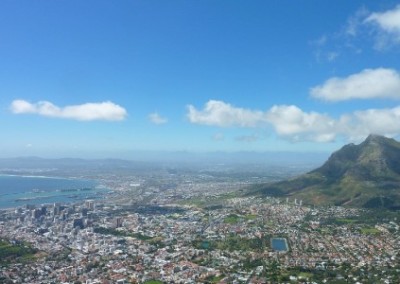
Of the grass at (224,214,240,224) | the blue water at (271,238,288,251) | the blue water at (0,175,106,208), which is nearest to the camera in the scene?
the blue water at (271,238,288,251)

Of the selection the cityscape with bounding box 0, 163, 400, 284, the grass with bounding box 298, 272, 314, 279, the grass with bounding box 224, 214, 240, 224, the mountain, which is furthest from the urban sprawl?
the mountain

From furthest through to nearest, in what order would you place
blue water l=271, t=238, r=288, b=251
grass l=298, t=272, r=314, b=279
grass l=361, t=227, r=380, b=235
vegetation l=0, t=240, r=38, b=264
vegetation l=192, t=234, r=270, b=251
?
grass l=361, t=227, r=380, b=235, blue water l=271, t=238, r=288, b=251, vegetation l=192, t=234, r=270, b=251, vegetation l=0, t=240, r=38, b=264, grass l=298, t=272, r=314, b=279

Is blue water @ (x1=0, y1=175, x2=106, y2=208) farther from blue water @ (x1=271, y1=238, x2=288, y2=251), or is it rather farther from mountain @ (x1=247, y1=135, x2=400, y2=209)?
blue water @ (x1=271, y1=238, x2=288, y2=251)

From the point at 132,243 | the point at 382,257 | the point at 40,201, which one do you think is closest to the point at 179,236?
the point at 132,243

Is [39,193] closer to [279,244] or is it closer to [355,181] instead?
[355,181]

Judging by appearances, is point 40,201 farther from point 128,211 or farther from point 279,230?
point 279,230

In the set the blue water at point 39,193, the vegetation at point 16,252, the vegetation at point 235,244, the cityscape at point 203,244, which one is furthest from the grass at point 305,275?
the blue water at point 39,193

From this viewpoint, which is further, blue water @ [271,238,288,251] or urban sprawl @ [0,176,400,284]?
blue water @ [271,238,288,251]

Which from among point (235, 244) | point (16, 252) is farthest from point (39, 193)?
point (235, 244)
